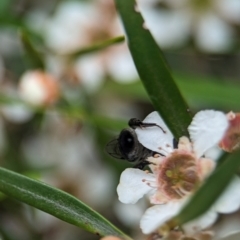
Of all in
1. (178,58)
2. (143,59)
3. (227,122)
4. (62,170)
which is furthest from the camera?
(178,58)

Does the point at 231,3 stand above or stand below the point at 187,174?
above

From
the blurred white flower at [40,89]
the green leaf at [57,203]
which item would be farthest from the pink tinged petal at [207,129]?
the blurred white flower at [40,89]

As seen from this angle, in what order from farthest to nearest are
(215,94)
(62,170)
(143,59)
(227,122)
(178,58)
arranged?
(178,58), (62,170), (215,94), (143,59), (227,122)

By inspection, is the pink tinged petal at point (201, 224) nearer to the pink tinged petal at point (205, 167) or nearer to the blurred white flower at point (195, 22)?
the pink tinged petal at point (205, 167)

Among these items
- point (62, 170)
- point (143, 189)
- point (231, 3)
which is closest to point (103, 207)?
point (62, 170)

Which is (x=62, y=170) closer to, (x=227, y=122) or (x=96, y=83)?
(x=96, y=83)

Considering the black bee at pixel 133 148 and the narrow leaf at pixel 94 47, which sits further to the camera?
the narrow leaf at pixel 94 47
